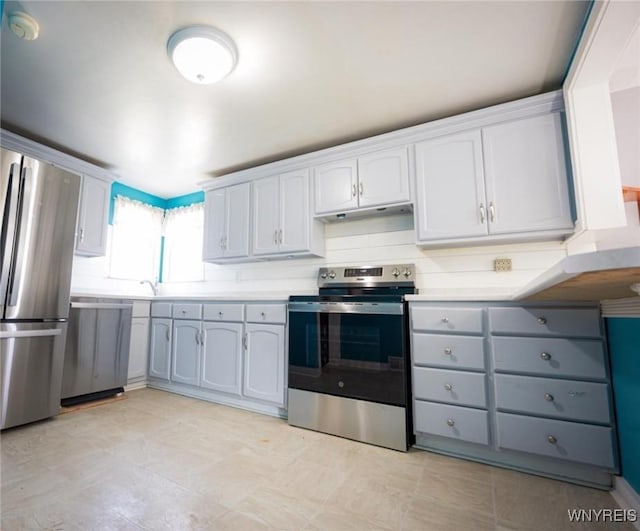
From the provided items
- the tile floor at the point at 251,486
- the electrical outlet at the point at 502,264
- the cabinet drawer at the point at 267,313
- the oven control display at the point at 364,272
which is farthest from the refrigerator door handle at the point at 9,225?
the electrical outlet at the point at 502,264

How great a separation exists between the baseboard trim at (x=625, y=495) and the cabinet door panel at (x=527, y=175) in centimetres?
138

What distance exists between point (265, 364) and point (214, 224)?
165 centimetres

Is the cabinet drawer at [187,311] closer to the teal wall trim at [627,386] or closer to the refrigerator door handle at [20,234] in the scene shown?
the refrigerator door handle at [20,234]

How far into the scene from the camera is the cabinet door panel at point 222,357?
109 inches

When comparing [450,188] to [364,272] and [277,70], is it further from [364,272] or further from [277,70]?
[277,70]

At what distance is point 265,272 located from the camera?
11.1 feet

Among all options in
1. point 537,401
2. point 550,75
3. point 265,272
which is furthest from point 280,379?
point 550,75

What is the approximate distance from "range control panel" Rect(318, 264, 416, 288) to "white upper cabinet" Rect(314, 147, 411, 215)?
52 centimetres

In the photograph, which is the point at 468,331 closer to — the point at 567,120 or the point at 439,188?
the point at 439,188

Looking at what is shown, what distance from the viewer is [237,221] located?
3.25 m

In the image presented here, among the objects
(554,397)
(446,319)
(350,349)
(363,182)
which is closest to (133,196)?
(363,182)

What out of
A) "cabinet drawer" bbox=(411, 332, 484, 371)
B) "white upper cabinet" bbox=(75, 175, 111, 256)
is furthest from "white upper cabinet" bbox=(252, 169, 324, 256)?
"white upper cabinet" bbox=(75, 175, 111, 256)

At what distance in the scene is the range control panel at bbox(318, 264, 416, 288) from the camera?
2.55 m

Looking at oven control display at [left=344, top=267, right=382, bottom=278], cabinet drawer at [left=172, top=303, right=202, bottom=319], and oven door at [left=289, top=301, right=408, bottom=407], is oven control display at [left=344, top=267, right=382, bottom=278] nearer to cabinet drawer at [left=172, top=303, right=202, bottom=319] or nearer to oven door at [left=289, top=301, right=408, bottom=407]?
oven door at [left=289, top=301, right=408, bottom=407]
